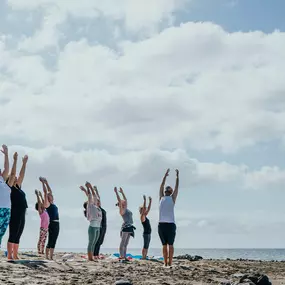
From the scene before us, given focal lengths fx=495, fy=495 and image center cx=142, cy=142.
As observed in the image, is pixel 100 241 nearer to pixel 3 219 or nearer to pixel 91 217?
pixel 91 217

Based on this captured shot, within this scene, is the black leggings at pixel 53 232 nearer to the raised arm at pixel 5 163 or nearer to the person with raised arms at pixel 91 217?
the person with raised arms at pixel 91 217

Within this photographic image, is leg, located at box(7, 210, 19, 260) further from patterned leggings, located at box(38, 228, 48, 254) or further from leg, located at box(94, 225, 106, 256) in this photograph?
patterned leggings, located at box(38, 228, 48, 254)

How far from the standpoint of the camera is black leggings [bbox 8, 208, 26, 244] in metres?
11.6

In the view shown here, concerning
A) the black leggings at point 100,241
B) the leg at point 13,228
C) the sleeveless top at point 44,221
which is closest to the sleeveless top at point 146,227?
the black leggings at point 100,241

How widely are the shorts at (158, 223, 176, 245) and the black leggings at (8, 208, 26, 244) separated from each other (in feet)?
12.9

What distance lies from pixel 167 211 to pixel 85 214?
2790 mm

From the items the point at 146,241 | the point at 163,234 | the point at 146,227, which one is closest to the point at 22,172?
the point at 163,234

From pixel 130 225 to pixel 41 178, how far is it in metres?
3.79

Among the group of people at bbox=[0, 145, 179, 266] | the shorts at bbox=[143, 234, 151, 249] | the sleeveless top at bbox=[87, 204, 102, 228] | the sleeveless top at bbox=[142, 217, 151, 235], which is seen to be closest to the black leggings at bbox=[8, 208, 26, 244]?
the group of people at bbox=[0, 145, 179, 266]

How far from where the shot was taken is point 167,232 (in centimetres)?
1363

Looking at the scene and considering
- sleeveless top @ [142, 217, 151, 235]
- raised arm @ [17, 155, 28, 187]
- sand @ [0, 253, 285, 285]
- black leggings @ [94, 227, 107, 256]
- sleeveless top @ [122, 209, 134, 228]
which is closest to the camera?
sand @ [0, 253, 285, 285]

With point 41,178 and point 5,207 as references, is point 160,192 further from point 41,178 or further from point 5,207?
point 5,207

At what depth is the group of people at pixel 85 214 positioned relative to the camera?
985 cm

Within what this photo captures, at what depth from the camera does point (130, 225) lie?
1619cm
